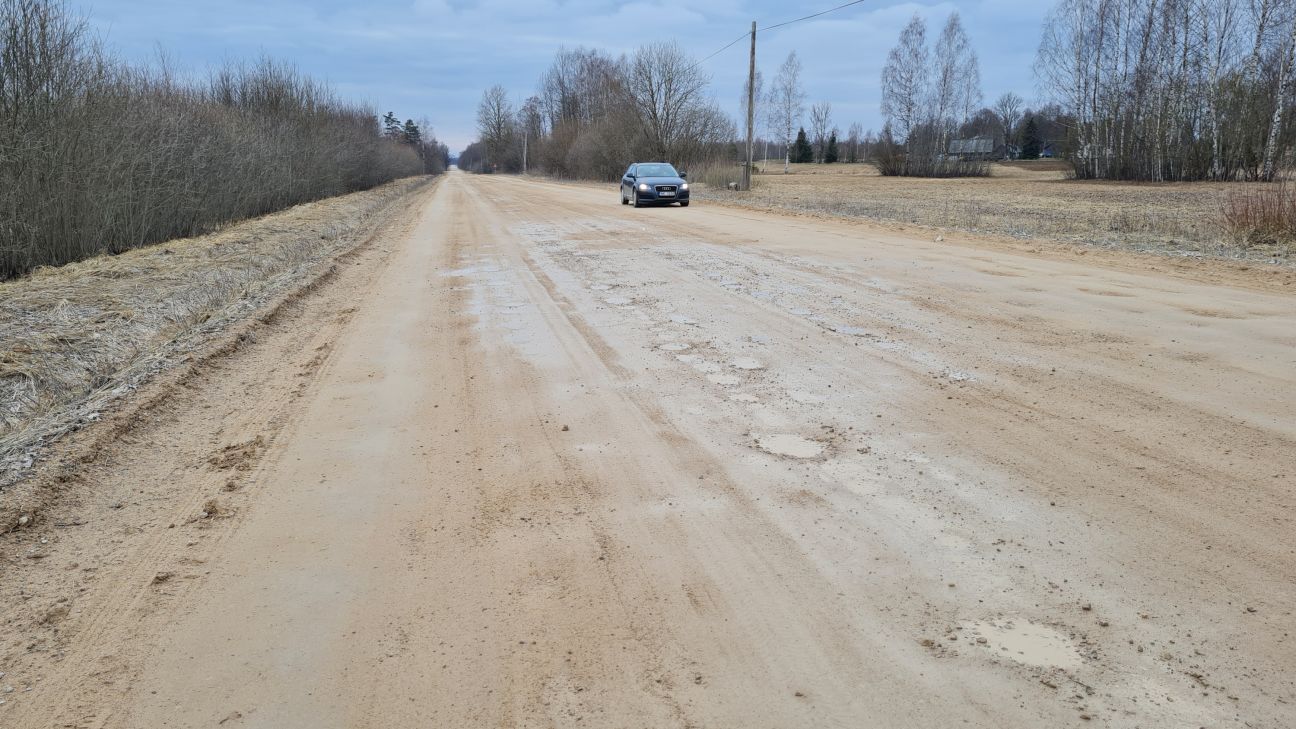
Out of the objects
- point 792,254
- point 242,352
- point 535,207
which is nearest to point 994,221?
point 792,254

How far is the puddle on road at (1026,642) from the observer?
8.20 ft

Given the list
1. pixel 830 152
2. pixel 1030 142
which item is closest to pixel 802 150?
pixel 830 152

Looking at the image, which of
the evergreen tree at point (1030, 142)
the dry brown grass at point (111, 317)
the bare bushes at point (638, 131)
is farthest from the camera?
the evergreen tree at point (1030, 142)

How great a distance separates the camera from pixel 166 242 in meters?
15.8

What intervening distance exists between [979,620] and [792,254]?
9599mm

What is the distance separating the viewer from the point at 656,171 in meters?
27.5

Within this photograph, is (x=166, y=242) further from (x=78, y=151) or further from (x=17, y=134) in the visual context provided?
(x=17, y=134)

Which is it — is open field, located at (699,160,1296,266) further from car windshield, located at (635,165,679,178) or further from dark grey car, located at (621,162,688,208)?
car windshield, located at (635,165,679,178)

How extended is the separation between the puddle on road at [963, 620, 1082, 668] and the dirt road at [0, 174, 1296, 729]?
0.01 meters

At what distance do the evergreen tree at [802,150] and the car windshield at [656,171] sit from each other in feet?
271

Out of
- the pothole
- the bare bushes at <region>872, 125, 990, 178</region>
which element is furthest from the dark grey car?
the bare bushes at <region>872, 125, 990, 178</region>

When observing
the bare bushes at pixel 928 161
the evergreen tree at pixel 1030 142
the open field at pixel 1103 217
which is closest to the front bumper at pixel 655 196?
the open field at pixel 1103 217

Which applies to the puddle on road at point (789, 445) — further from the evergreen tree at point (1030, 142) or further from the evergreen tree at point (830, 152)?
the evergreen tree at point (1030, 142)

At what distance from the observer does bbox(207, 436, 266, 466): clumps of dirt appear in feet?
14.0
